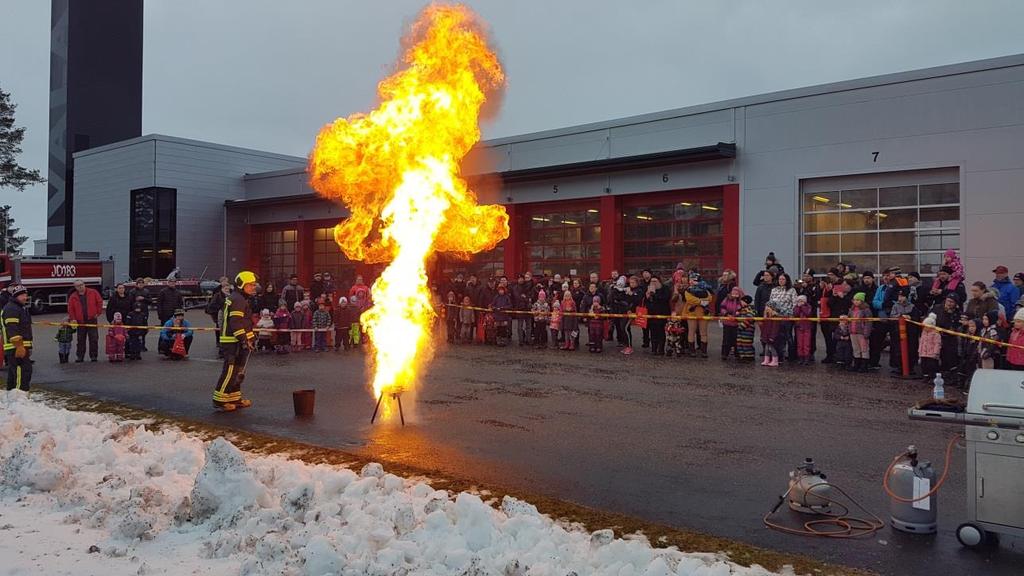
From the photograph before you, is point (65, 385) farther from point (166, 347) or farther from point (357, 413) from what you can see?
point (357, 413)

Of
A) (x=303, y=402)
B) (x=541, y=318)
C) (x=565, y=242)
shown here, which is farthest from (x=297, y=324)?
(x=565, y=242)

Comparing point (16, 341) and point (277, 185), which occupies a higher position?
point (277, 185)

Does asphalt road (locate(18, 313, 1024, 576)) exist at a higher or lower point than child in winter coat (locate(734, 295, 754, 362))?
lower

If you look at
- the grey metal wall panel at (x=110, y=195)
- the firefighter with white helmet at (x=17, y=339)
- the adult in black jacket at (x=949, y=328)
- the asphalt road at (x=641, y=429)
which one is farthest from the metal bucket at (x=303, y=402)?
the grey metal wall panel at (x=110, y=195)

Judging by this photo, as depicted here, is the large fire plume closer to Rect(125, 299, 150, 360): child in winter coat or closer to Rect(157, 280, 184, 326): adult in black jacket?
Rect(125, 299, 150, 360): child in winter coat

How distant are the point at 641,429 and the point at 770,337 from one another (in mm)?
7008

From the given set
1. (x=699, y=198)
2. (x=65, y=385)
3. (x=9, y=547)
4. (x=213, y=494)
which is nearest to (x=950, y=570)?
(x=213, y=494)

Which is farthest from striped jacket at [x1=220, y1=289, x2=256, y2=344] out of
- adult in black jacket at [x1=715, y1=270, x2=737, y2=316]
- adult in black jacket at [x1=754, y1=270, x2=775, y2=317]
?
adult in black jacket at [x1=754, y1=270, x2=775, y2=317]

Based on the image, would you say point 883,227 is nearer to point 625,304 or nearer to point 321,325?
point 625,304

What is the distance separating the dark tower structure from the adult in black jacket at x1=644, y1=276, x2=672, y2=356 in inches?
1900

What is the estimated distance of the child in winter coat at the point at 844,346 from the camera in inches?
554

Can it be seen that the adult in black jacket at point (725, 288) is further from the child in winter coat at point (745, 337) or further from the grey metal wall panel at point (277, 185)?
the grey metal wall panel at point (277, 185)

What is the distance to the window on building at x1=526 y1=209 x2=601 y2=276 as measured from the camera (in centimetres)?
2783

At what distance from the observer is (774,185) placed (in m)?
23.0
